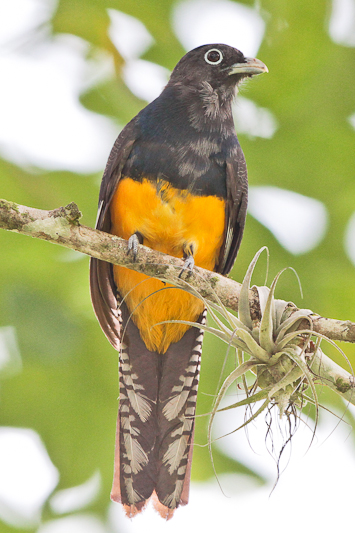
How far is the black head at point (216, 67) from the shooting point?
16.7 ft

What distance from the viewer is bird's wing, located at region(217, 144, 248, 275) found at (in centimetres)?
471

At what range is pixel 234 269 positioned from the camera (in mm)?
6109

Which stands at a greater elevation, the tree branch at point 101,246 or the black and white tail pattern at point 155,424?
the tree branch at point 101,246

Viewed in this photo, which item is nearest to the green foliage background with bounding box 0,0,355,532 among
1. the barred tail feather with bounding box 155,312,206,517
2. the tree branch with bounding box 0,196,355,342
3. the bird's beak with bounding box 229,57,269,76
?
the bird's beak with bounding box 229,57,269,76

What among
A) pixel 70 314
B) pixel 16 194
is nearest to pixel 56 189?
pixel 16 194

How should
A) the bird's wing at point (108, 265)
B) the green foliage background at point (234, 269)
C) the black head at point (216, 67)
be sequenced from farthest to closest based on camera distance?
1. the green foliage background at point (234, 269)
2. the black head at point (216, 67)
3. the bird's wing at point (108, 265)

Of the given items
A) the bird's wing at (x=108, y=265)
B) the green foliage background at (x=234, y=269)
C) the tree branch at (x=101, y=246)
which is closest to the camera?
the tree branch at (x=101, y=246)

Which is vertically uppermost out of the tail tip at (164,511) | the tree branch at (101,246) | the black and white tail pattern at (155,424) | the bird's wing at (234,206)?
the bird's wing at (234,206)

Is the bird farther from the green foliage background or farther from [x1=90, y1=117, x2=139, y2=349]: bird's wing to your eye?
the green foliage background

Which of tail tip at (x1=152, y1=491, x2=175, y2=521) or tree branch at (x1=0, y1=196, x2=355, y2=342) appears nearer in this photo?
tree branch at (x1=0, y1=196, x2=355, y2=342)

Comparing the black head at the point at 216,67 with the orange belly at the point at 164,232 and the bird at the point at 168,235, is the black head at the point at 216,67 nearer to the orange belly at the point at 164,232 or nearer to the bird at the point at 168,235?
the bird at the point at 168,235

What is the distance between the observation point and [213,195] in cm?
457

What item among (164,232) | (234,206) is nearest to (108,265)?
(164,232)

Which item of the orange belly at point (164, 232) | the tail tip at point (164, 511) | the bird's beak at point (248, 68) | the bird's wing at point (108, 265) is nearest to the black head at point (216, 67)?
the bird's beak at point (248, 68)
